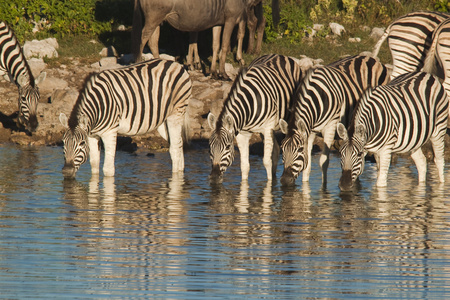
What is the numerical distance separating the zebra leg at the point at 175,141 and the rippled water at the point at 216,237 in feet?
0.95

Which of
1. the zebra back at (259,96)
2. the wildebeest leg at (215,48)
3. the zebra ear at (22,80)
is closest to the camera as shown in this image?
the zebra back at (259,96)

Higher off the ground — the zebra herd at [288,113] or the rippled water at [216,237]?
the zebra herd at [288,113]

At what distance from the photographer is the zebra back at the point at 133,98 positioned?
13.4 metres

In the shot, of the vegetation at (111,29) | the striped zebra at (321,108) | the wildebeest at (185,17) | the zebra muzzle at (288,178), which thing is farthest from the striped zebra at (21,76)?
the zebra muzzle at (288,178)

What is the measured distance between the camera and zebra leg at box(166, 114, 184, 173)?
14.6m

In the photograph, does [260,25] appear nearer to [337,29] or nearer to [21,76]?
[337,29]

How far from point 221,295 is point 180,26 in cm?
1399

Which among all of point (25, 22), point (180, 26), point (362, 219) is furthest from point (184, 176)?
point (25, 22)

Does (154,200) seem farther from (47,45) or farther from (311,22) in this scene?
(311,22)

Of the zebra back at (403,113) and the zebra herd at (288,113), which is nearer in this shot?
the zebra back at (403,113)

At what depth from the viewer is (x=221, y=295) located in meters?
7.00

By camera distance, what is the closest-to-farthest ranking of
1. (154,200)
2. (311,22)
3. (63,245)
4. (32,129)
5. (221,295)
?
(221,295) < (63,245) < (154,200) < (32,129) < (311,22)

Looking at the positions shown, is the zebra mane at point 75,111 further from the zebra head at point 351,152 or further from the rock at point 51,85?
the rock at point 51,85

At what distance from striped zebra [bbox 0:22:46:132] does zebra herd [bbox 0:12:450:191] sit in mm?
2996
